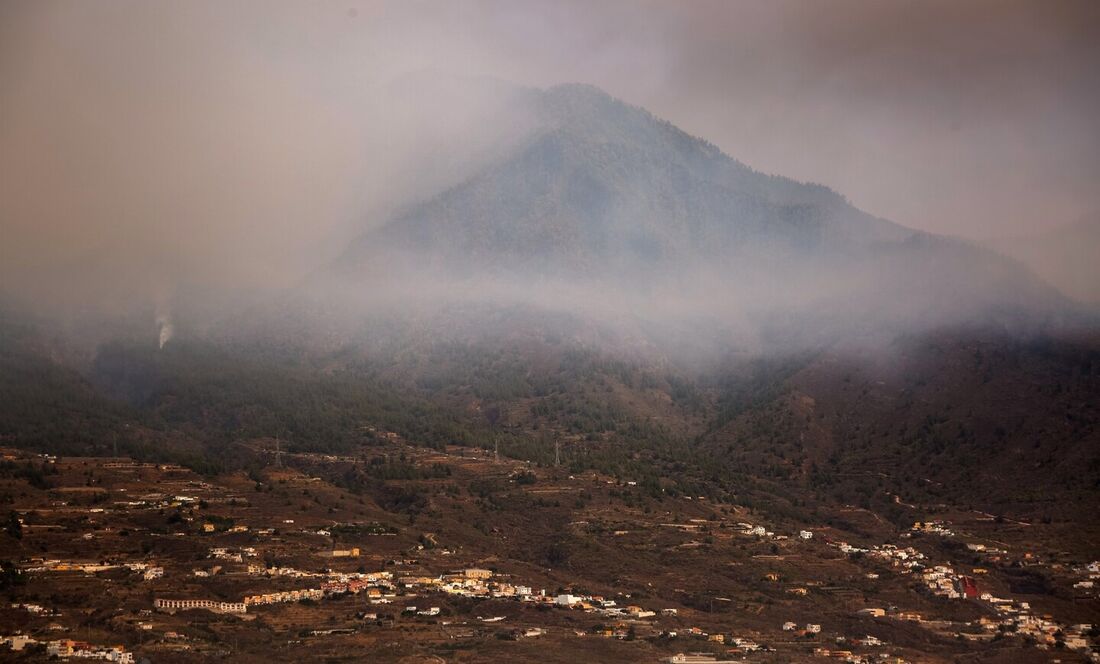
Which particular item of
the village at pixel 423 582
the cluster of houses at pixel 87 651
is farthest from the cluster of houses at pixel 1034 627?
the cluster of houses at pixel 87 651

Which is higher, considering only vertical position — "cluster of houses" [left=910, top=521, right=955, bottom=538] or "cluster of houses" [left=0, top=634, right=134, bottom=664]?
"cluster of houses" [left=910, top=521, right=955, bottom=538]

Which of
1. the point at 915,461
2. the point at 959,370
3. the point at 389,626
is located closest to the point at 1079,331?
the point at 959,370

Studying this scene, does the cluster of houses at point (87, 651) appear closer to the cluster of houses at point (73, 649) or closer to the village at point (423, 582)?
the cluster of houses at point (73, 649)

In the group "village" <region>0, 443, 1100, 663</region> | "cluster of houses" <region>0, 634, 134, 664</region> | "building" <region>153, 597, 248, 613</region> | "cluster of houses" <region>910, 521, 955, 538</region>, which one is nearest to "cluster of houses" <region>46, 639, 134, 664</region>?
"cluster of houses" <region>0, 634, 134, 664</region>

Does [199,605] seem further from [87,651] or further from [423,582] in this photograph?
[423,582]

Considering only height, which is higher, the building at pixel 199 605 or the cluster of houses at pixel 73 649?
the building at pixel 199 605

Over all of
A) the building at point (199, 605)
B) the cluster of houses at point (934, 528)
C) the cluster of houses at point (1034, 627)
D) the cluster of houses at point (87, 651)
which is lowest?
the cluster of houses at point (87, 651)

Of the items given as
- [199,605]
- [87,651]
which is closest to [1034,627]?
[199,605]

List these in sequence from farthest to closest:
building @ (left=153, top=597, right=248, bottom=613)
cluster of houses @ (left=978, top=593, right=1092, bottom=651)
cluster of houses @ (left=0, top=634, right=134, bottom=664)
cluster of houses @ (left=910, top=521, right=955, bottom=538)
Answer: cluster of houses @ (left=910, top=521, right=955, bottom=538) < cluster of houses @ (left=978, top=593, right=1092, bottom=651) < building @ (left=153, top=597, right=248, bottom=613) < cluster of houses @ (left=0, top=634, right=134, bottom=664)

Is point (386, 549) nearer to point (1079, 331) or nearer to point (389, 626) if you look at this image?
point (389, 626)

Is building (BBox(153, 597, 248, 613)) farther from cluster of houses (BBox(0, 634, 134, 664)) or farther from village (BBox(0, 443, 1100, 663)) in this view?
cluster of houses (BBox(0, 634, 134, 664))

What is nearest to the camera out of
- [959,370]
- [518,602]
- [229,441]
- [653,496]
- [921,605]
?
[518,602]
